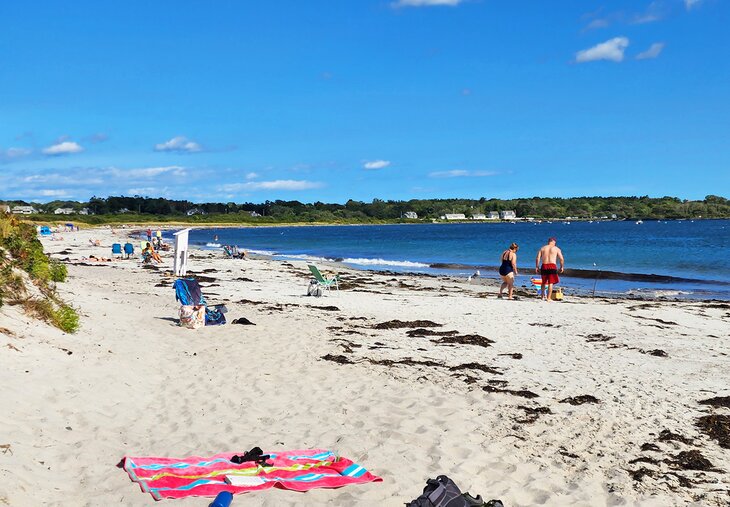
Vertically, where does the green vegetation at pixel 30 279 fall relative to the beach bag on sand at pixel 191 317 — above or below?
above

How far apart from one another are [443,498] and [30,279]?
9.68 metres

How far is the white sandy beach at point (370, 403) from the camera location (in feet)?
15.7

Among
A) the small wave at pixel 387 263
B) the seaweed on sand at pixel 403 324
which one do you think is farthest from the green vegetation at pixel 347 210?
the seaweed on sand at pixel 403 324

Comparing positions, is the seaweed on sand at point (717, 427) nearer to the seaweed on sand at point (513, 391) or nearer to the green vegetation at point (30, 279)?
the seaweed on sand at point (513, 391)

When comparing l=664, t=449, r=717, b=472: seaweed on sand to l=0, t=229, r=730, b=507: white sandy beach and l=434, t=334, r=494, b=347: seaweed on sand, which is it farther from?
l=434, t=334, r=494, b=347: seaweed on sand

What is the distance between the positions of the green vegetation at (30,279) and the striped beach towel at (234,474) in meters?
4.73

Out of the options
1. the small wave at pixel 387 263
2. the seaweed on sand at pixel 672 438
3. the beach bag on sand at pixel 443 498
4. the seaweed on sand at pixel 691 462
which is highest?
the beach bag on sand at pixel 443 498

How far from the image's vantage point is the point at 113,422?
597 centimetres

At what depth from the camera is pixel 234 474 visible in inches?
190

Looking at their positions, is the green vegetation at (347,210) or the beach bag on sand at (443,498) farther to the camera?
the green vegetation at (347,210)

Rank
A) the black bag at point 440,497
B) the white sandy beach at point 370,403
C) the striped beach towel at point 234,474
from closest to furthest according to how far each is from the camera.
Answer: the black bag at point 440,497
the striped beach towel at point 234,474
the white sandy beach at point 370,403

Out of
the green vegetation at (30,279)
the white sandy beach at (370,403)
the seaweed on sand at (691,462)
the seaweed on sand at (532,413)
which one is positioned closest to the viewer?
the white sandy beach at (370,403)

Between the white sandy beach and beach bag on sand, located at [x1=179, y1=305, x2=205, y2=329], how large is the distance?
0.23 m

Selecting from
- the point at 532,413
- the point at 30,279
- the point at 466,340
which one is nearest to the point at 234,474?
the point at 532,413
